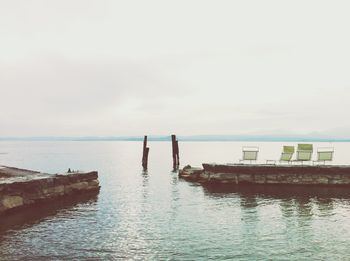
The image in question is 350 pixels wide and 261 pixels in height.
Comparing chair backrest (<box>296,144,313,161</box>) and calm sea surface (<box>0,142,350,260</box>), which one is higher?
chair backrest (<box>296,144,313,161</box>)

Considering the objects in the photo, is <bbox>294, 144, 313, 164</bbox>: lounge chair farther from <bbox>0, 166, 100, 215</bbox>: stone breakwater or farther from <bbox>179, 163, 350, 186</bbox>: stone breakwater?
<bbox>0, 166, 100, 215</bbox>: stone breakwater

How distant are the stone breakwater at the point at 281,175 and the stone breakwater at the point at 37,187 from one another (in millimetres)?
8640

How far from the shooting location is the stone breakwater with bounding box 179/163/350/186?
84.2ft

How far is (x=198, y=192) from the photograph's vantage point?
936 inches

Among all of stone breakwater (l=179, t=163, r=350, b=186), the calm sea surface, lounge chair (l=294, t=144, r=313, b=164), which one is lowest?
the calm sea surface

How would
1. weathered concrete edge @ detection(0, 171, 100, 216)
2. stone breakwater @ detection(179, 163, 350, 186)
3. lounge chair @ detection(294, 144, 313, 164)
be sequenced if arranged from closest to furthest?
weathered concrete edge @ detection(0, 171, 100, 216) → stone breakwater @ detection(179, 163, 350, 186) → lounge chair @ detection(294, 144, 313, 164)

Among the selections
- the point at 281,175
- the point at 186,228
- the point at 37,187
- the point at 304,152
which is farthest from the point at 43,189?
the point at 304,152

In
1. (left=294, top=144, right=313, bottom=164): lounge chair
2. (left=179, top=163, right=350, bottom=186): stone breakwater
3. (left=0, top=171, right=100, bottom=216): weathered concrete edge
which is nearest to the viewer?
(left=0, top=171, right=100, bottom=216): weathered concrete edge

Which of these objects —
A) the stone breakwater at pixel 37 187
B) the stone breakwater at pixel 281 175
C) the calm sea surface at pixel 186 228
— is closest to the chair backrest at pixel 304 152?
the stone breakwater at pixel 281 175

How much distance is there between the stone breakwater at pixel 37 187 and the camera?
17266mm

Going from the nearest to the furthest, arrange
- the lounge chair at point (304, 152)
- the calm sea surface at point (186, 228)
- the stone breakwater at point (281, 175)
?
the calm sea surface at point (186, 228)
the stone breakwater at point (281, 175)
the lounge chair at point (304, 152)

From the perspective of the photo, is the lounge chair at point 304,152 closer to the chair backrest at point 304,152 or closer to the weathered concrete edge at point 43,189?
the chair backrest at point 304,152

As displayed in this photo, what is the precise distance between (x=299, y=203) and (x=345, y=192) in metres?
5.48

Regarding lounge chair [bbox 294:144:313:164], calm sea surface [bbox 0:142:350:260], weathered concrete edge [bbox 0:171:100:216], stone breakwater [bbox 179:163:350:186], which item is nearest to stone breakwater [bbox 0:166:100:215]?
weathered concrete edge [bbox 0:171:100:216]
